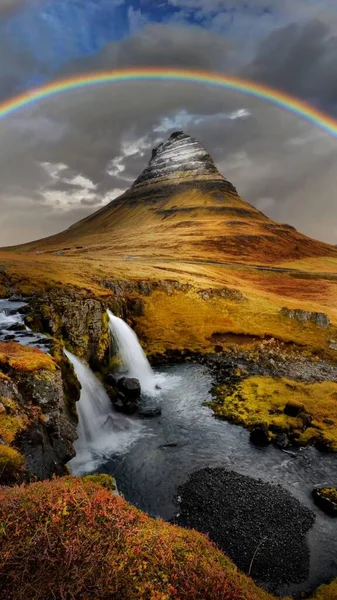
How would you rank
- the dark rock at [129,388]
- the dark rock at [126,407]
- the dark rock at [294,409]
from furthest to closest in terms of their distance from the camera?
the dark rock at [129,388] < the dark rock at [126,407] < the dark rock at [294,409]

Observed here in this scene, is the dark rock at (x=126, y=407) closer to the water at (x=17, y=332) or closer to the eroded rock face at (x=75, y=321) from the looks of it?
the eroded rock face at (x=75, y=321)

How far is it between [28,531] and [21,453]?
22.0ft

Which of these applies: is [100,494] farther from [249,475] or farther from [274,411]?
[274,411]

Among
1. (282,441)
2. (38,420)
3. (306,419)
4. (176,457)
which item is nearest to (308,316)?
(306,419)

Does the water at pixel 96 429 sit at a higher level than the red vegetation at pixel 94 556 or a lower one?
lower

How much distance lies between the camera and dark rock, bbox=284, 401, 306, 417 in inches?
1208

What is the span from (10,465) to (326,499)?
58.1 ft

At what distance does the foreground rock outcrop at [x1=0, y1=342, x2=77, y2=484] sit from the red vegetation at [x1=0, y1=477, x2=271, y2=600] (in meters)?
3.38

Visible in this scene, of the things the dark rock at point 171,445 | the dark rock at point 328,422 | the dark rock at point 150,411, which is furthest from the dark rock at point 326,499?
the dark rock at point 150,411

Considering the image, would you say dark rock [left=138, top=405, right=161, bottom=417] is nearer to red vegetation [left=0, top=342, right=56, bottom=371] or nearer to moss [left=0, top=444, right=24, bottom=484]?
red vegetation [left=0, top=342, right=56, bottom=371]

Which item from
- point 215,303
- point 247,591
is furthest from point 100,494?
point 215,303

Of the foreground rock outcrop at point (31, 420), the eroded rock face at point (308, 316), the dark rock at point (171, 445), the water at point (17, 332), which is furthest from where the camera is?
the eroded rock face at point (308, 316)

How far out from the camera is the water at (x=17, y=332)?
1065 inches

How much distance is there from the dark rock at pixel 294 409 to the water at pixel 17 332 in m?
21.2
